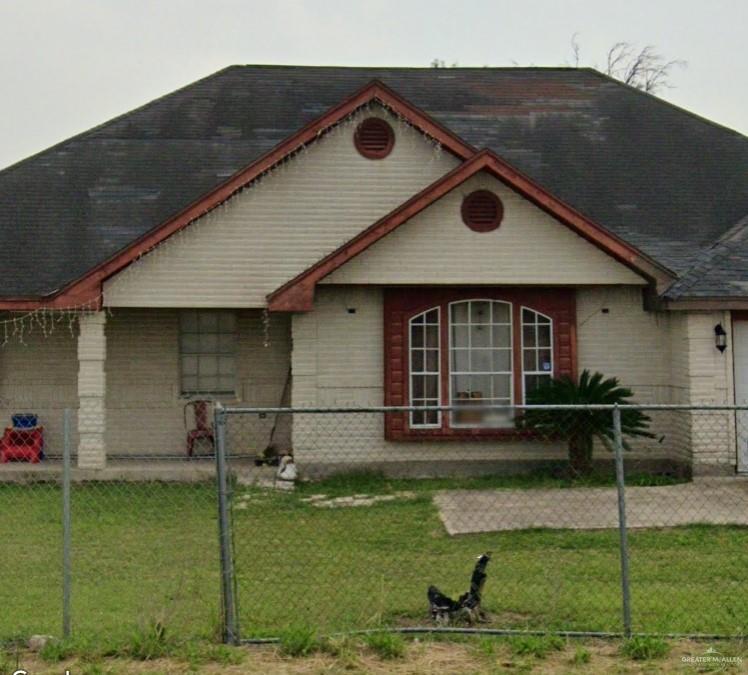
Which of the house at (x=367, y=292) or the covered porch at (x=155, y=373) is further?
the covered porch at (x=155, y=373)

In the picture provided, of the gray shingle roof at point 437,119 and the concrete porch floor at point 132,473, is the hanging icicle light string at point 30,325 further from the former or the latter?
the concrete porch floor at point 132,473

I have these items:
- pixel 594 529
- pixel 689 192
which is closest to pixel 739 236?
pixel 689 192

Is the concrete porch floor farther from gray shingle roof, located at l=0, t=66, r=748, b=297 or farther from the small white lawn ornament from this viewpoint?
gray shingle roof, located at l=0, t=66, r=748, b=297

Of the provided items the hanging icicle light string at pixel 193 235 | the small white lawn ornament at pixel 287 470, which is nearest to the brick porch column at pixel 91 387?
the hanging icicle light string at pixel 193 235

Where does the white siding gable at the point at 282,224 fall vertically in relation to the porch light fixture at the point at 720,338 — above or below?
above

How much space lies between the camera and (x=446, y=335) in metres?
16.0

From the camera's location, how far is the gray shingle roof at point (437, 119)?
1728 cm

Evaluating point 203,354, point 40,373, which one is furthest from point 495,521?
point 40,373

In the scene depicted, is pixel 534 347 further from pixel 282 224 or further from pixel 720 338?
pixel 282 224

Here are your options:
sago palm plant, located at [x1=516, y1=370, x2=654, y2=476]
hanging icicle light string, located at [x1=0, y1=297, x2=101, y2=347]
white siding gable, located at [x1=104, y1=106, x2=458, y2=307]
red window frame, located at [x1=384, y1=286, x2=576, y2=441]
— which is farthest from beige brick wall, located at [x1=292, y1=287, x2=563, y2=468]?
hanging icicle light string, located at [x1=0, y1=297, x2=101, y2=347]

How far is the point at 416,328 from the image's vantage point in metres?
16.0

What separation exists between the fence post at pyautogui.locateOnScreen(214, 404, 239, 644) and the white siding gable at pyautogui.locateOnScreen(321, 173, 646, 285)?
26.8ft

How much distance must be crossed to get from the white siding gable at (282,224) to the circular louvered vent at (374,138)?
3.3 inches

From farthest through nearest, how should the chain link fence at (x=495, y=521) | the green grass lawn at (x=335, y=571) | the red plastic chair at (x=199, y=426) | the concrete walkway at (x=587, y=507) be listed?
the red plastic chair at (x=199, y=426), the concrete walkway at (x=587, y=507), the chain link fence at (x=495, y=521), the green grass lawn at (x=335, y=571)
